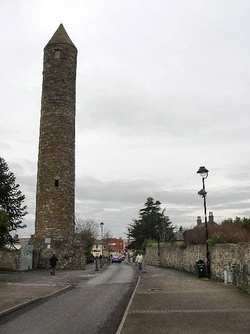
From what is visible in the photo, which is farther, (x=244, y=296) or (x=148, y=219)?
(x=148, y=219)

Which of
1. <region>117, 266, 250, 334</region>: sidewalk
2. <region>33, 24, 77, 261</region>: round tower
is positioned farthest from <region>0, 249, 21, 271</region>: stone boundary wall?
<region>117, 266, 250, 334</region>: sidewalk

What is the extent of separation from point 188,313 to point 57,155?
2454cm

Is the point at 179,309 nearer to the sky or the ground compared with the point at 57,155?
nearer to the ground

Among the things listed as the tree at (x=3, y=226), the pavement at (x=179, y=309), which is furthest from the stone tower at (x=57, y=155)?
the pavement at (x=179, y=309)

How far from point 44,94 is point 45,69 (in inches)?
94.6

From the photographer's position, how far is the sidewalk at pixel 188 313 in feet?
27.1

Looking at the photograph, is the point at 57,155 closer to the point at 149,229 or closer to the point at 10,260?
the point at 10,260

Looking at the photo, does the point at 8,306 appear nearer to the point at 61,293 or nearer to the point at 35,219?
the point at 61,293

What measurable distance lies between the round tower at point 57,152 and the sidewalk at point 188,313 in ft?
60.0

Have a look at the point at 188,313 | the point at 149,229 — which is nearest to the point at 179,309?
the point at 188,313

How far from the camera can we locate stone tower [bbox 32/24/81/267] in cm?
3222

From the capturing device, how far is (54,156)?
33094 millimetres

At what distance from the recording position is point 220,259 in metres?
20.2

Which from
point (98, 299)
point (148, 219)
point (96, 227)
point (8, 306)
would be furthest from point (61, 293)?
point (96, 227)
